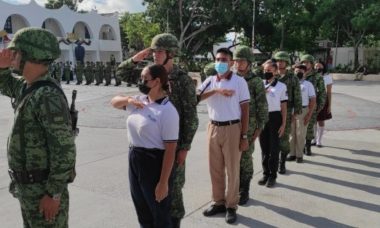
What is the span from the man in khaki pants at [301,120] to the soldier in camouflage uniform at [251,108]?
Result: 2.17m

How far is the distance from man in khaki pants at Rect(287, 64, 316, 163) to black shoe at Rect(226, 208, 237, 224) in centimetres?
287

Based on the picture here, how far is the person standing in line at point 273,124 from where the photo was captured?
5723 millimetres

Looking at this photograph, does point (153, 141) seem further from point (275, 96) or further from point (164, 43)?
point (275, 96)

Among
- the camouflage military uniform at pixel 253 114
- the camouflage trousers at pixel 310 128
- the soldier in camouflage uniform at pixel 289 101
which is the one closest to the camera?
the camouflage military uniform at pixel 253 114

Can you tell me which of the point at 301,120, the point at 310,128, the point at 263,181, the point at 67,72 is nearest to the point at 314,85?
the point at 310,128

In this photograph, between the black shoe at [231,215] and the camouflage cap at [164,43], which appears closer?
the camouflage cap at [164,43]

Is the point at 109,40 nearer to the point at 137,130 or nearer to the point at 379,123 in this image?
the point at 379,123

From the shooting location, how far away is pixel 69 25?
4091 centimetres

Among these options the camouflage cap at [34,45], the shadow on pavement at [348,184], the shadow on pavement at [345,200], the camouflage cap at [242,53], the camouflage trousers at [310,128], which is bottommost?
the shadow on pavement at [348,184]

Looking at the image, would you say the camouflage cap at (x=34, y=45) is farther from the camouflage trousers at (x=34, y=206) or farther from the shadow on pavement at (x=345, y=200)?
the shadow on pavement at (x=345, y=200)

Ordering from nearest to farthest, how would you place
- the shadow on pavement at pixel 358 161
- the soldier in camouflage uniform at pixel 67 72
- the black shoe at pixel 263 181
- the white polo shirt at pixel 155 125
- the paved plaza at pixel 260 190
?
the white polo shirt at pixel 155 125, the paved plaza at pixel 260 190, the black shoe at pixel 263 181, the shadow on pavement at pixel 358 161, the soldier in camouflage uniform at pixel 67 72

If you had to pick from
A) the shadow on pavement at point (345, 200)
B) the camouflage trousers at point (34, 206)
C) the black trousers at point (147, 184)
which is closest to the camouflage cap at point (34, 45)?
the camouflage trousers at point (34, 206)

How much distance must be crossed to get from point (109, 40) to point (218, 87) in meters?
43.3

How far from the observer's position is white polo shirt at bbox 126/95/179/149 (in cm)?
301
